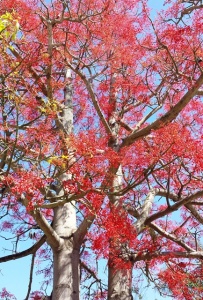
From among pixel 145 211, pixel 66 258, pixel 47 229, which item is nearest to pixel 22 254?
pixel 66 258

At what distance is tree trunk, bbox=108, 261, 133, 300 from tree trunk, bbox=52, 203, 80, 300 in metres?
0.52

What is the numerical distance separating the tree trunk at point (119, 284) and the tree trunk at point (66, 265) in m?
0.52

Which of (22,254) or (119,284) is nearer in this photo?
(119,284)

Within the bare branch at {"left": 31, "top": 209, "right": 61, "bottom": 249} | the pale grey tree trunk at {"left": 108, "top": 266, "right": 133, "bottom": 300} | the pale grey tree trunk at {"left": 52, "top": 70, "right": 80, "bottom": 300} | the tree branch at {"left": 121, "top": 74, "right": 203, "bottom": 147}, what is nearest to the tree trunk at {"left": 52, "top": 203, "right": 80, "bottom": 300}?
the pale grey tree trunk at {"left": 52, "top": 70, "right": 80, "bottom": 300}

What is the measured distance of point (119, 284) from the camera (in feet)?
22.2

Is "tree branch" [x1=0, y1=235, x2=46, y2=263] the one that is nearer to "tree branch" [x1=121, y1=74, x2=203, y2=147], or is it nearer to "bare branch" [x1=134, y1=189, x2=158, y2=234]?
"bare branch" [x1=134, y1=189, x2=158, y2=234]

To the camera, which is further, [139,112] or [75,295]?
[139,112]

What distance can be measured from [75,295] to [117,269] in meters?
0.74

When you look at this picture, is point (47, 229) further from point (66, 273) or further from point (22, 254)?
point (22, 254)

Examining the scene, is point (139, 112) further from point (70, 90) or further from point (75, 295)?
point (75, 295)

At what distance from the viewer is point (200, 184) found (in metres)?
8.09

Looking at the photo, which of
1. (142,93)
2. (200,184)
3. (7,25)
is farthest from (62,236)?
(7,25)

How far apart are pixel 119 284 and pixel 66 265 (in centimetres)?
83

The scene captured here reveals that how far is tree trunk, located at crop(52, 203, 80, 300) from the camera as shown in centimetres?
649
